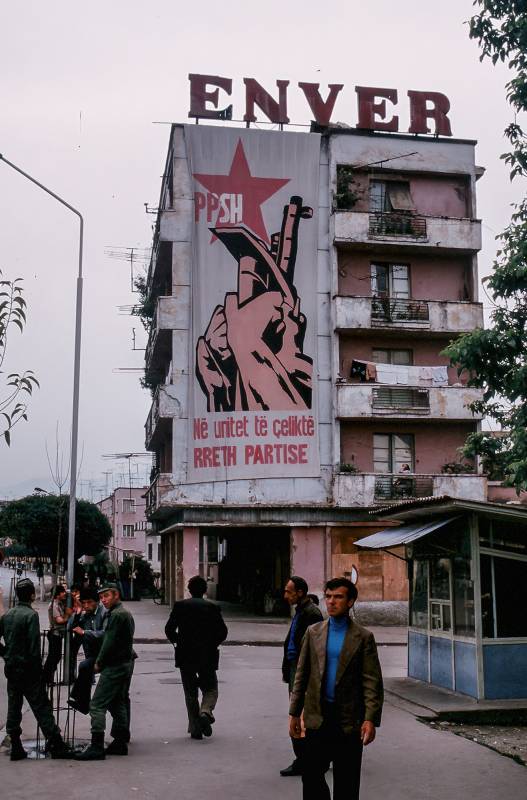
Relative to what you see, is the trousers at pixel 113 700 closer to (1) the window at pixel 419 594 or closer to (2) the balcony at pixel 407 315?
(1) the window at pixel 419 594

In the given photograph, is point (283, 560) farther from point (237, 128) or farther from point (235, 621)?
point (237, 128)

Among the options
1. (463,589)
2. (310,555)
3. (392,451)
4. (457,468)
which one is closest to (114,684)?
(463,589)

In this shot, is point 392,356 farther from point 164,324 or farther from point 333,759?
point 333,759

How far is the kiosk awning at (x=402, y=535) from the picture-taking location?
1361 cm

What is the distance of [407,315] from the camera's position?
1460 inches

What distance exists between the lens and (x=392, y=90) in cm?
4034

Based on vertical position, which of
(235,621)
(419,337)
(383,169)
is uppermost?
(383,169)

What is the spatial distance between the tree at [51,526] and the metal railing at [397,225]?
38103 millimetres

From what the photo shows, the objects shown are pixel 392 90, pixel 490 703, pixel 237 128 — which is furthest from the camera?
pixel 392 90

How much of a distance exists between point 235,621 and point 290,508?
446cm

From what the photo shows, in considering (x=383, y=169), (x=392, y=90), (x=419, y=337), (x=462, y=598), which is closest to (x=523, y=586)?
(x=462, y=598)

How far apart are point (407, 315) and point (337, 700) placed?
3170cm

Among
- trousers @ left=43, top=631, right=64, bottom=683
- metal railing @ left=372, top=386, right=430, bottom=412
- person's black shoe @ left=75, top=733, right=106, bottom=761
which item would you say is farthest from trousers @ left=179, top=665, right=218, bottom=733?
metal railing @ left=372, top=386, right=430, bottom=412

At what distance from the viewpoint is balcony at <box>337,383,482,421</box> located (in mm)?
35719
